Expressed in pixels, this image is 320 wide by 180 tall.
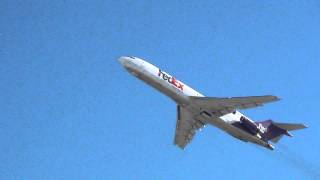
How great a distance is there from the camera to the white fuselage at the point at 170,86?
361ft

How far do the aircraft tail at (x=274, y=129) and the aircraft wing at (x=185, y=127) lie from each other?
38.8 feet

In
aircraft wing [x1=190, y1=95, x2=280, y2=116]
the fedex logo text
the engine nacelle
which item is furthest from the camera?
the engine nacelle

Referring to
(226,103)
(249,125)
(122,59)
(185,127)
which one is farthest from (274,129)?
(122,59)

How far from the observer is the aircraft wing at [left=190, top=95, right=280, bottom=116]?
353 feet

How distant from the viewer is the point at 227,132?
115 metres

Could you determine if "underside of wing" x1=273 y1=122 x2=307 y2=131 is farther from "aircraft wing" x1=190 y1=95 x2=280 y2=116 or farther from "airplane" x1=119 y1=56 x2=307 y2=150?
"aircraft wing" x1=190 y1=95 x2=280 y2=116

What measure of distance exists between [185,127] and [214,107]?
44.3 ft

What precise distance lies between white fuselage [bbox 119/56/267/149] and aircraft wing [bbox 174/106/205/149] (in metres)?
4.86

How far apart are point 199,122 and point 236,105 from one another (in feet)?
39.2

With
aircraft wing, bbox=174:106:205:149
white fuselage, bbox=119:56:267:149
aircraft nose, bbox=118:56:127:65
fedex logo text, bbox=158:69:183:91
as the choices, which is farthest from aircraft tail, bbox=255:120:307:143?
aircraft nose, bbox=118:56:127:65

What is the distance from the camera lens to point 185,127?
123 metres

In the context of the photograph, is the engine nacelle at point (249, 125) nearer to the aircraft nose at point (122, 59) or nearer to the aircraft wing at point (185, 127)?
the aircraft wing at point (185, 127)

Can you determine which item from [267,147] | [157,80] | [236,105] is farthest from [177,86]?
[267,147]

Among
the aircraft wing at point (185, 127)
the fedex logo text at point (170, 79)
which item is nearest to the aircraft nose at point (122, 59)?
the fedex logo text at point (170, 79)
